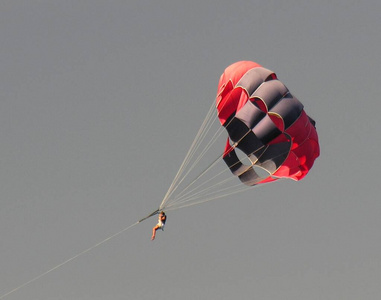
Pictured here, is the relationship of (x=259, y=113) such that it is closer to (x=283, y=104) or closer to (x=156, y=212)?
(x=283, y=104)

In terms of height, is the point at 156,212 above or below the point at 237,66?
below

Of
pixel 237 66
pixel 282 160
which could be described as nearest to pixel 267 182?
pixel 282 160

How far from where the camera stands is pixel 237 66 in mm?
61094

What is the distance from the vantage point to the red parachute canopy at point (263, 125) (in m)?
59.4

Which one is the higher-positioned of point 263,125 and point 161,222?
point 263,125

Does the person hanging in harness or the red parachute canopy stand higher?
the red parachute canopy

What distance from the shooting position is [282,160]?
200 feet

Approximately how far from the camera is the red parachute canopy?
59438mm

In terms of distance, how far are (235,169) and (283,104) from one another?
4.61 meters

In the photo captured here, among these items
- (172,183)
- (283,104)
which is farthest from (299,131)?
(172,183)

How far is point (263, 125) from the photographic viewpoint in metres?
60.0

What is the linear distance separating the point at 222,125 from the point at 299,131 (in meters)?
4.03

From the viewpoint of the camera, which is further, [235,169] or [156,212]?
[235,169]

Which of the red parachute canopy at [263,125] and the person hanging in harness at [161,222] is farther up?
the red parachute canopy at [263,125]
